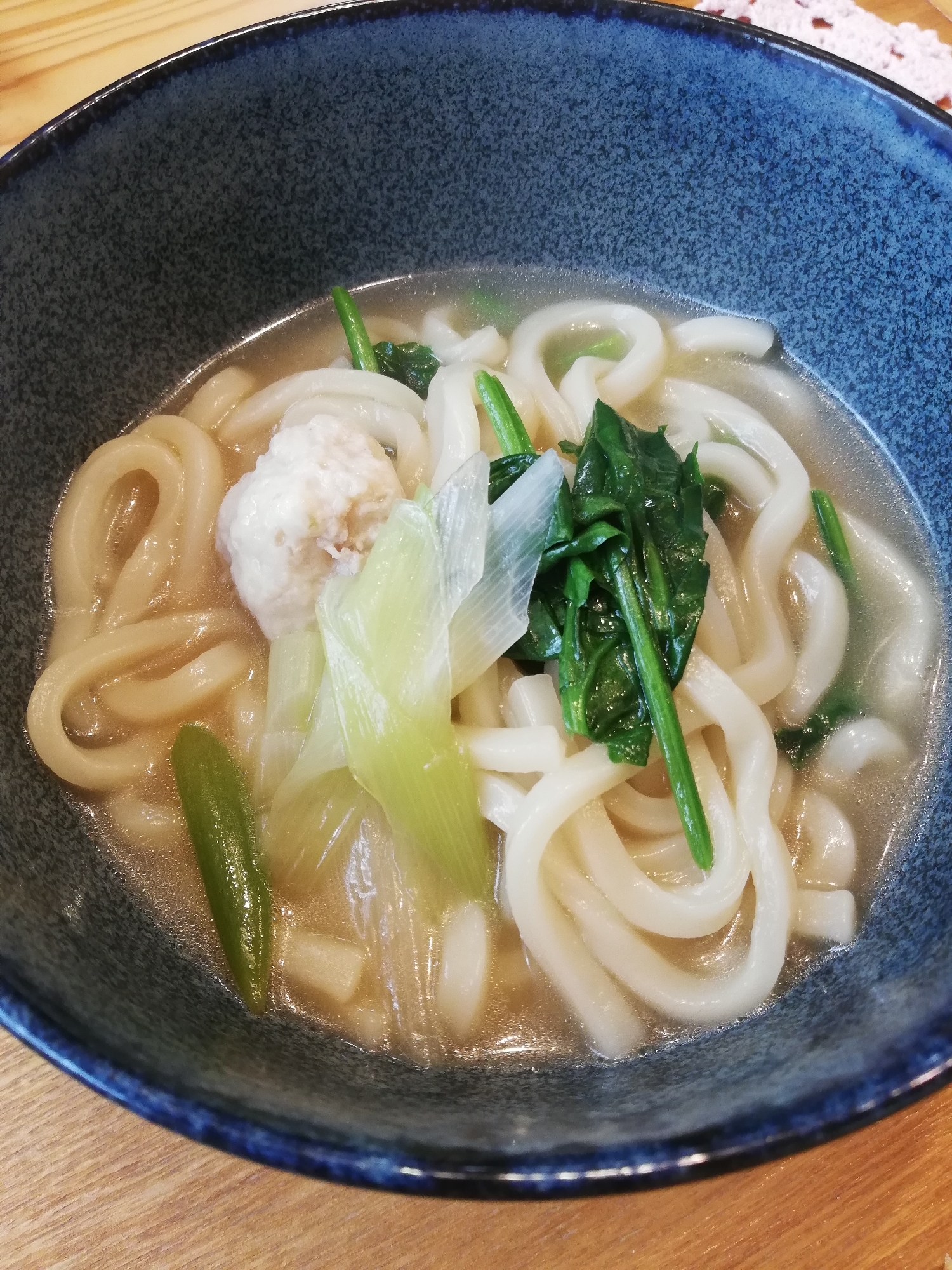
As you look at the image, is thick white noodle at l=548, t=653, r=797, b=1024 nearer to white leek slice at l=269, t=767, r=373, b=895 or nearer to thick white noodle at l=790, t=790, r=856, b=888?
thick white noodle at l=790, t=790, r=856, b=888

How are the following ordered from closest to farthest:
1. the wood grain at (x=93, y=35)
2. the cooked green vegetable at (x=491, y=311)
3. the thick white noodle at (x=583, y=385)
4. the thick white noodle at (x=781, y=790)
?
the thick white noodle at (x=781, y=790)
the thick white noodle at (x=583, y=385)
the cooked green vegetable at (x=491, y=311)
the wood grain at (x=93, y=35)

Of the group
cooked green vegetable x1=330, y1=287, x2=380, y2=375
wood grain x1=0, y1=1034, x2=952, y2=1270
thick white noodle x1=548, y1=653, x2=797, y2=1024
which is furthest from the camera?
cooked green vegetable x1=330, y1=287, x2=380, y2=375

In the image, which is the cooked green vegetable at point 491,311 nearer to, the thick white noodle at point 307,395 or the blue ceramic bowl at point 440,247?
the blue ceramic bowl at point 440,247

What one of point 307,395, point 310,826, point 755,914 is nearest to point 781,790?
point 755,914

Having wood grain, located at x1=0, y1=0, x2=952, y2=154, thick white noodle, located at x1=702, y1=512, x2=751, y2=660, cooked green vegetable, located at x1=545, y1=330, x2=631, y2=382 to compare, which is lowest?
thick white noodle, located at x1=702, y1=512, x2=751, y2=660

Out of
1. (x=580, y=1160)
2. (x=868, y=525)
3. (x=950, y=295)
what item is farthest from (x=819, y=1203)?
(x=950, y=295)

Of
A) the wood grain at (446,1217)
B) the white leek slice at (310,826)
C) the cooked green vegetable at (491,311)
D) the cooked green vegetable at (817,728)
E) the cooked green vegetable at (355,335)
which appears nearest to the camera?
the wood grain at (446,1217)

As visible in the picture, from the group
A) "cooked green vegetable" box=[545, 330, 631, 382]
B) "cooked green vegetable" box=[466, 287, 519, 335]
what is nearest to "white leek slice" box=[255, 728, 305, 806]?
"cooked green vegetable" box=[545, 330, 631, 382]

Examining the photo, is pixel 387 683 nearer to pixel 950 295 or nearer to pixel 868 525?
pixel 868 525

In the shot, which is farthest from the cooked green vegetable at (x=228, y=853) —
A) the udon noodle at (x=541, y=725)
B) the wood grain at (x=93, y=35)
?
the wood grain at (x=93, y=35)
